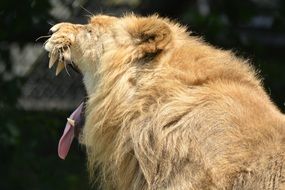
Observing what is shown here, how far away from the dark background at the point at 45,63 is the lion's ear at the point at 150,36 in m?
3.00

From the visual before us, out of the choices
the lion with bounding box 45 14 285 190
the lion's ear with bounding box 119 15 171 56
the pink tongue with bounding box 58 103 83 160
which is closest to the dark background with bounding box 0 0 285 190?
the pink tongue with bounding box 58 103 83 160

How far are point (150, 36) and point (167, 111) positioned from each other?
410mm

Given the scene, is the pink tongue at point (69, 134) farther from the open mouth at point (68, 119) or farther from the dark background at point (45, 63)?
the dark background at point (45, 63)

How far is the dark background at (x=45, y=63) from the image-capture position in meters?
7.39

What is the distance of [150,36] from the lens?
167 inches

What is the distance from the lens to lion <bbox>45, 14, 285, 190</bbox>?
151 inches

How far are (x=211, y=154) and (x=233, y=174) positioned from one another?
0.45 feet

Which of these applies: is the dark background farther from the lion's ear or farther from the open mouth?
the lion's ear

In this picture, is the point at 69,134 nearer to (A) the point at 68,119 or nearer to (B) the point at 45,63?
(A) the point at 68,119

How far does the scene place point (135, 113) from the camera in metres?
4.13

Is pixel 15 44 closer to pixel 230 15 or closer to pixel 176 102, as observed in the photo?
pixel 230 15

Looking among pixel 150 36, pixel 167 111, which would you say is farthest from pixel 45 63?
pixel 167 111

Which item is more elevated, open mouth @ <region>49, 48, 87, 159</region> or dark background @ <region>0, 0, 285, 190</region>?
dark background @ <region>0, 0, 285, 190</region>

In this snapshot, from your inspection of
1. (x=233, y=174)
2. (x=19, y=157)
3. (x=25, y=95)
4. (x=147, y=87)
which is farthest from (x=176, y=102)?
(x=25, y=95)
